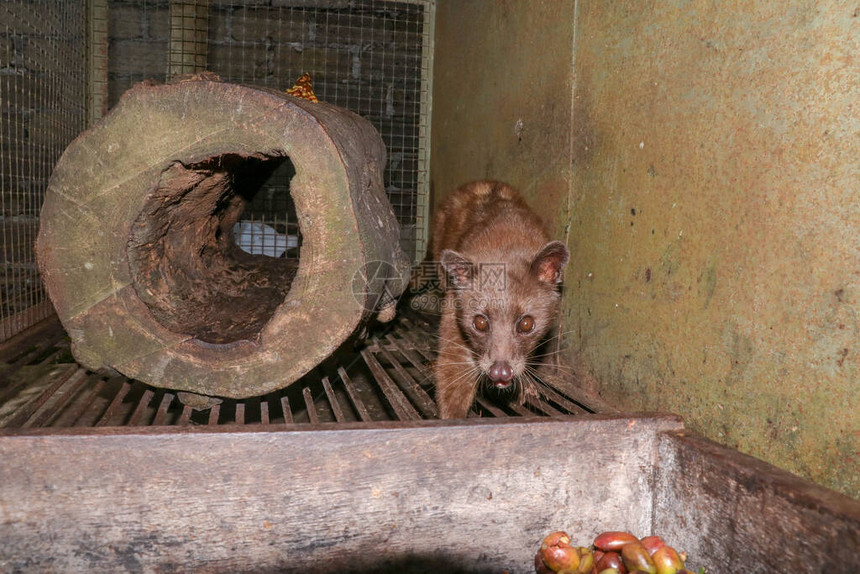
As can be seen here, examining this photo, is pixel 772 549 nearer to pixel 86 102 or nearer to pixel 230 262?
pixel 230 262

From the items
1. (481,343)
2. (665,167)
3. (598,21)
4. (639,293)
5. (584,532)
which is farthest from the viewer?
(481,343)

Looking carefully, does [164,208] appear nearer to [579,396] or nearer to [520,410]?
[520,410]

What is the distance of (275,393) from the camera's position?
3551 mm

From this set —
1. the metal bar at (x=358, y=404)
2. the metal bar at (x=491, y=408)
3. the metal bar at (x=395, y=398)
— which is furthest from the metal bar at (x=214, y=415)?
the metal bar at (x=491, y=408)

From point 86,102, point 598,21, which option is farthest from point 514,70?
point 86,102

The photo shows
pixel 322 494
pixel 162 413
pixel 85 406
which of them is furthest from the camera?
pixel 85 406

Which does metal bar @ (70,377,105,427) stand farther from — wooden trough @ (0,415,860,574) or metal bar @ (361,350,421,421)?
metal bar @ (361,350,421,421)

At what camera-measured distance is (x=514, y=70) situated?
4.43 m

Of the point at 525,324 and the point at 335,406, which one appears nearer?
the point at 335,406

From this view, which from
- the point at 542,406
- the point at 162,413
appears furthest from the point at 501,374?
the point at 162,413

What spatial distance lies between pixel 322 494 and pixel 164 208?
148 centimetres

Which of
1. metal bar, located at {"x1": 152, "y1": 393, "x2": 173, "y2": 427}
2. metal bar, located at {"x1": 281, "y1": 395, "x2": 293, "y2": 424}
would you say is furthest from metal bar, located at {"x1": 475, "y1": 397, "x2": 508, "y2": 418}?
metal bar, located at {"x1": 152, "y1": 393, "x2": 173, "y2": 427}

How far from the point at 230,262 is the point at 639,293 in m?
2.75

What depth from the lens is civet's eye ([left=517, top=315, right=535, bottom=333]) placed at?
3.37m
